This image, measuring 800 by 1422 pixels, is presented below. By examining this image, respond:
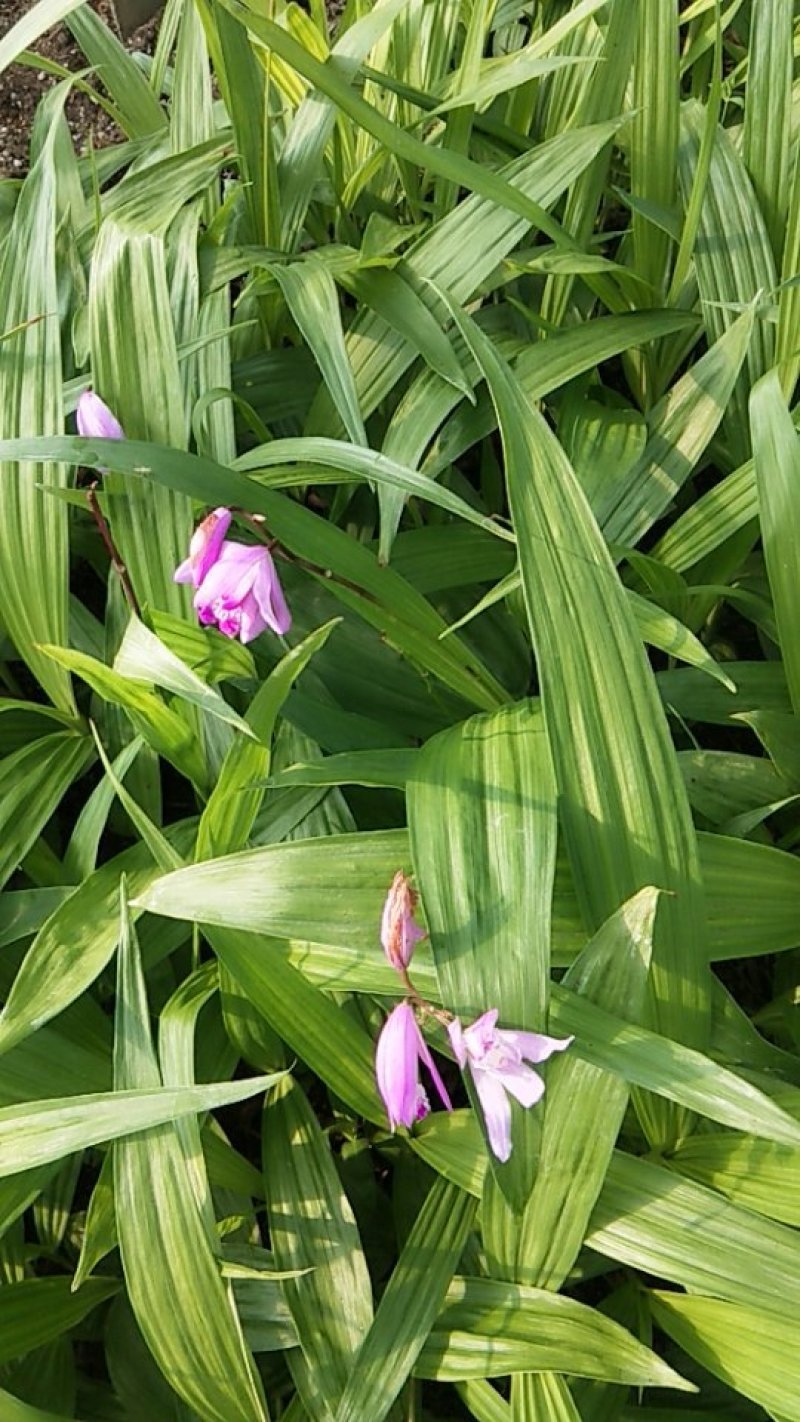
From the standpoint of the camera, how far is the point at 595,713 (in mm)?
608

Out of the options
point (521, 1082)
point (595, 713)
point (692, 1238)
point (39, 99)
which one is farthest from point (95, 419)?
point (39, 99)

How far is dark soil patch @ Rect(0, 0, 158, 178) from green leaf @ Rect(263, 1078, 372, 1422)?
1.18m

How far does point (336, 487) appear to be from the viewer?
936 mm

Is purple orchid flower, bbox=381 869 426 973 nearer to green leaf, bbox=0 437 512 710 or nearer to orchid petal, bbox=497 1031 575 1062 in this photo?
orchid petal, bbox=497 1031 575 1062

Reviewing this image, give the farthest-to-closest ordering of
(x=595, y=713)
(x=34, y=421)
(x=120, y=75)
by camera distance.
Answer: (x=120, y=75) → (x=34, y=421) → (x=595, y=713)

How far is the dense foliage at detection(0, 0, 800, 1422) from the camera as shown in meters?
0.58

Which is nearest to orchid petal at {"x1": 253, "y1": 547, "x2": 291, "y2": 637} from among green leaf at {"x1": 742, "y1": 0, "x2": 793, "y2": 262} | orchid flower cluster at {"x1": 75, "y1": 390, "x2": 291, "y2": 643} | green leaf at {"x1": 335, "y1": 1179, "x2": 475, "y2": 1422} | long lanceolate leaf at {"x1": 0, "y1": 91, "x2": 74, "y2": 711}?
orchid flower cluster at {"x1": 75, "y1": 390, "x2": 291, "y2": 643}

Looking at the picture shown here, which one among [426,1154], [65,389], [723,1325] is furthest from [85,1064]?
[65,389]

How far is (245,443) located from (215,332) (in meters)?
0.14

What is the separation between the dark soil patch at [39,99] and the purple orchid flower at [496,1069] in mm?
1250

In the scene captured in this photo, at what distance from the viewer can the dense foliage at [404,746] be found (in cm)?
58

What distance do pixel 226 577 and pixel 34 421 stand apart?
0.30 metres

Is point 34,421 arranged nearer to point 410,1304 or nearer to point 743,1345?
point 410,1304

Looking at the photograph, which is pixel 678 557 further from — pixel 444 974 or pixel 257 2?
pixel 257 2
